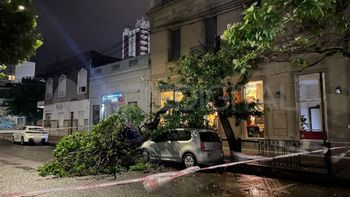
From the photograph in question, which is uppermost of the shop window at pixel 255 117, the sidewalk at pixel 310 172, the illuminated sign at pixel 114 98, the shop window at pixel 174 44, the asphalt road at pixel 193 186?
the shop window at pixel 174 44

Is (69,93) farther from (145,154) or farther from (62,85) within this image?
(145,154)

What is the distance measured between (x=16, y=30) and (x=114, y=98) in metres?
17.6

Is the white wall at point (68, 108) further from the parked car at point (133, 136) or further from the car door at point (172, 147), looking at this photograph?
the car door at point (172, 147)

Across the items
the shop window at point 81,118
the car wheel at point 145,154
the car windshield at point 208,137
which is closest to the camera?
the car windshield at point 208,137

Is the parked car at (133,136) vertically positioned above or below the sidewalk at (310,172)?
above

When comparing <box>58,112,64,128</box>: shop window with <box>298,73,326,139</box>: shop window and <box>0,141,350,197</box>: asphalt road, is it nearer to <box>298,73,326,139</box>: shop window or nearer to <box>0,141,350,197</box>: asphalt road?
<box>0,141,350,197</box>: asphalt road

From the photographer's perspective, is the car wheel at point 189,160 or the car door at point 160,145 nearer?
the car wheel at point 189,160

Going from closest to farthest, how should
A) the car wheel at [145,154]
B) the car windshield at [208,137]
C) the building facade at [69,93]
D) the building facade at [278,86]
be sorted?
1. the car windshield at [208,137]
2. the car wheel at [145,154]
3. the building facade at [278,86]
4. the building facade at [69,93]

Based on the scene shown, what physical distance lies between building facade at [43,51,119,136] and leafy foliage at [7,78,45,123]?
3.54m

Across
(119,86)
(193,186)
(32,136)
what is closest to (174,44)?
(119,86)

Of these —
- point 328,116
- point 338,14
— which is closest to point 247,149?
point 328,116

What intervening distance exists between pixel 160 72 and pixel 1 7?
14.2 m

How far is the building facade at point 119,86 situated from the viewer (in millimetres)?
22422

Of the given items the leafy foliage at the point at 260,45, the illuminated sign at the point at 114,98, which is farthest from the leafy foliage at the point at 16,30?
the illuminated sign at the point at 114,98
